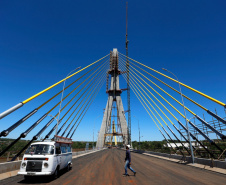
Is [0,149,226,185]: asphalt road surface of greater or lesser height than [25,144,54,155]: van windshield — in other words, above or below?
below

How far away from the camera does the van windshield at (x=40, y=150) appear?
315 inches

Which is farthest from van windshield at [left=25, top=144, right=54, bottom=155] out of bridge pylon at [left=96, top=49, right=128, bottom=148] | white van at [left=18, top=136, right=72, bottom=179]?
bridge pylon at [left=96, top=49, right=128, bottom=148]

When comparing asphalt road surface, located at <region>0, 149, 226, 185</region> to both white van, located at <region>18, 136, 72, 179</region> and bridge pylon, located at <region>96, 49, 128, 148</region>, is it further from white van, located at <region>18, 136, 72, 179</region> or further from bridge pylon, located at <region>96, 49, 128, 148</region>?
bridge pylon, located at <region>96, 49, 128, 148</region>

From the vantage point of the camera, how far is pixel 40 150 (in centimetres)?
822

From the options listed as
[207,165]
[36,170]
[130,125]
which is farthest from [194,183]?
[130,125]

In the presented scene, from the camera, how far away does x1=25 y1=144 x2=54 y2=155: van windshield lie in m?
8.00

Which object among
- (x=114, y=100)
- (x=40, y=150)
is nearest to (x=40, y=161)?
(x=40, y=150)

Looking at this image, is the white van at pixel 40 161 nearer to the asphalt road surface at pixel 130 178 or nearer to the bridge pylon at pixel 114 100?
the asphalt road surface at pixel 130 178

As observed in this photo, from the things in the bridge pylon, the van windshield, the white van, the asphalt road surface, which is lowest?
the asphalt road surface

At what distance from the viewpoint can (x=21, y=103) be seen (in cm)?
999

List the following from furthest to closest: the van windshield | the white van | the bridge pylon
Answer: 1. the bridge pylon
2. the van windshield
3. the white van

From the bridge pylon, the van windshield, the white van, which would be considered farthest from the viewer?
the bridge pylon

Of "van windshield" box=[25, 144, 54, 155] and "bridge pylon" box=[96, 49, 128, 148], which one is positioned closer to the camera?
"van windshield" box=[25, 144, 54, 155]

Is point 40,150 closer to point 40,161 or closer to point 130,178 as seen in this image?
point 40,161
